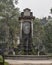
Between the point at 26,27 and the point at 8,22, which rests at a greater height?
the point at 8,22

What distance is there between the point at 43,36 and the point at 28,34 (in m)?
28.9

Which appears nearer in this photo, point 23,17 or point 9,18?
point 23,17

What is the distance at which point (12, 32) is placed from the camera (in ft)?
160

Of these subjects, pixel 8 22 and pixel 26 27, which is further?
pixel 8 22

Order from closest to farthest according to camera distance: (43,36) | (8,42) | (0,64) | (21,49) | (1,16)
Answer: (0,64) < (21,49) < (1,16) < (8,42) < (43,36)

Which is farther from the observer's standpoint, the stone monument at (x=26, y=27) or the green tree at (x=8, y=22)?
the green tree at (x=8, y=22)

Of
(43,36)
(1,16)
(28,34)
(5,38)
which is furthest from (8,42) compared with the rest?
(28,34)

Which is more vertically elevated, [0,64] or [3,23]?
[3,23]

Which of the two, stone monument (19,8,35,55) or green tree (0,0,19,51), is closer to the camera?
stone monument (19,8,35,55)

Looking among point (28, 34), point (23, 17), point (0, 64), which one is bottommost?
point (0, 64)

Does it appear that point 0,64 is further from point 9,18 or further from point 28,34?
point 9,18

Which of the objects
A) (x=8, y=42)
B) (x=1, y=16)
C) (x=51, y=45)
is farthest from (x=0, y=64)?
(x=51, y=45)

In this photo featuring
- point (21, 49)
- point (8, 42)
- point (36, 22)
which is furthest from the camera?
point (36, 22)

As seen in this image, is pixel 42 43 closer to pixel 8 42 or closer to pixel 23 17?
pixel 8 42
